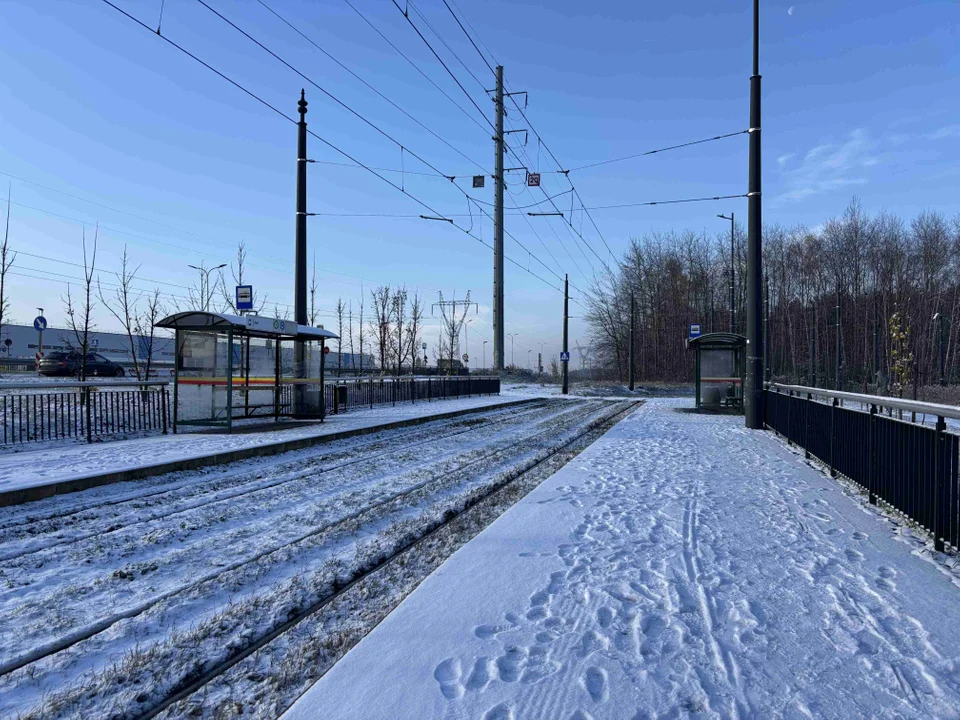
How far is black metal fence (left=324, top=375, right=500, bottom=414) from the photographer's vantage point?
20562 millimetres

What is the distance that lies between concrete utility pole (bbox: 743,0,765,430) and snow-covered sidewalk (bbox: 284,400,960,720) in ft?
30.0

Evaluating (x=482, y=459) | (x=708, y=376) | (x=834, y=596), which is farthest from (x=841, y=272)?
(x=834, y=596)

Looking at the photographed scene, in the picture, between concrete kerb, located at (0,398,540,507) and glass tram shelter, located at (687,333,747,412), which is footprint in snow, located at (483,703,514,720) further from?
glass tram shelter, located at (687,333,747,412)

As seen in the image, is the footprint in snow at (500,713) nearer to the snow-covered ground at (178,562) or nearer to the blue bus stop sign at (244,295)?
the snow-covered ground at (178,562)

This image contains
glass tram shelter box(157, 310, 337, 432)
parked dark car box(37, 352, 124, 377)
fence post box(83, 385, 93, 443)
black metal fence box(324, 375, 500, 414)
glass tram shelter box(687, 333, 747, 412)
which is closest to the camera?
fence post box(83, 385, 93, 443)

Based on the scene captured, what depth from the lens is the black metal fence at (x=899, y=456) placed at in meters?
4.92

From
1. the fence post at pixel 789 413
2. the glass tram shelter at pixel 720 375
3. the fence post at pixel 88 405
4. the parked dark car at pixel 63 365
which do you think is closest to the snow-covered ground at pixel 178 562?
the fence post at pixel 88 405

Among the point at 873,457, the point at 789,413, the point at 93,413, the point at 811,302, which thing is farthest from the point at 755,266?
the point at 811,302

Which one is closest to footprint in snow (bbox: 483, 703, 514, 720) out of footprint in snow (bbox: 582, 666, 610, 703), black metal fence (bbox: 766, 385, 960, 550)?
footprint in snow (bbox: 582, 666, 610, 703)

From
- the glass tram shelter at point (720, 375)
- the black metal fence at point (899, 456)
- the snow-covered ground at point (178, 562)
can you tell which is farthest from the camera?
the glass tram shelter at point (720, 375)

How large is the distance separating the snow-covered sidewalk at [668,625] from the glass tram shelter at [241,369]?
9938 mm

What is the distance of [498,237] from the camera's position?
38.3 meters

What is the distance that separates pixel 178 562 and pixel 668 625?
148 inches

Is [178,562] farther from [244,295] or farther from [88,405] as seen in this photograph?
[244,295]
